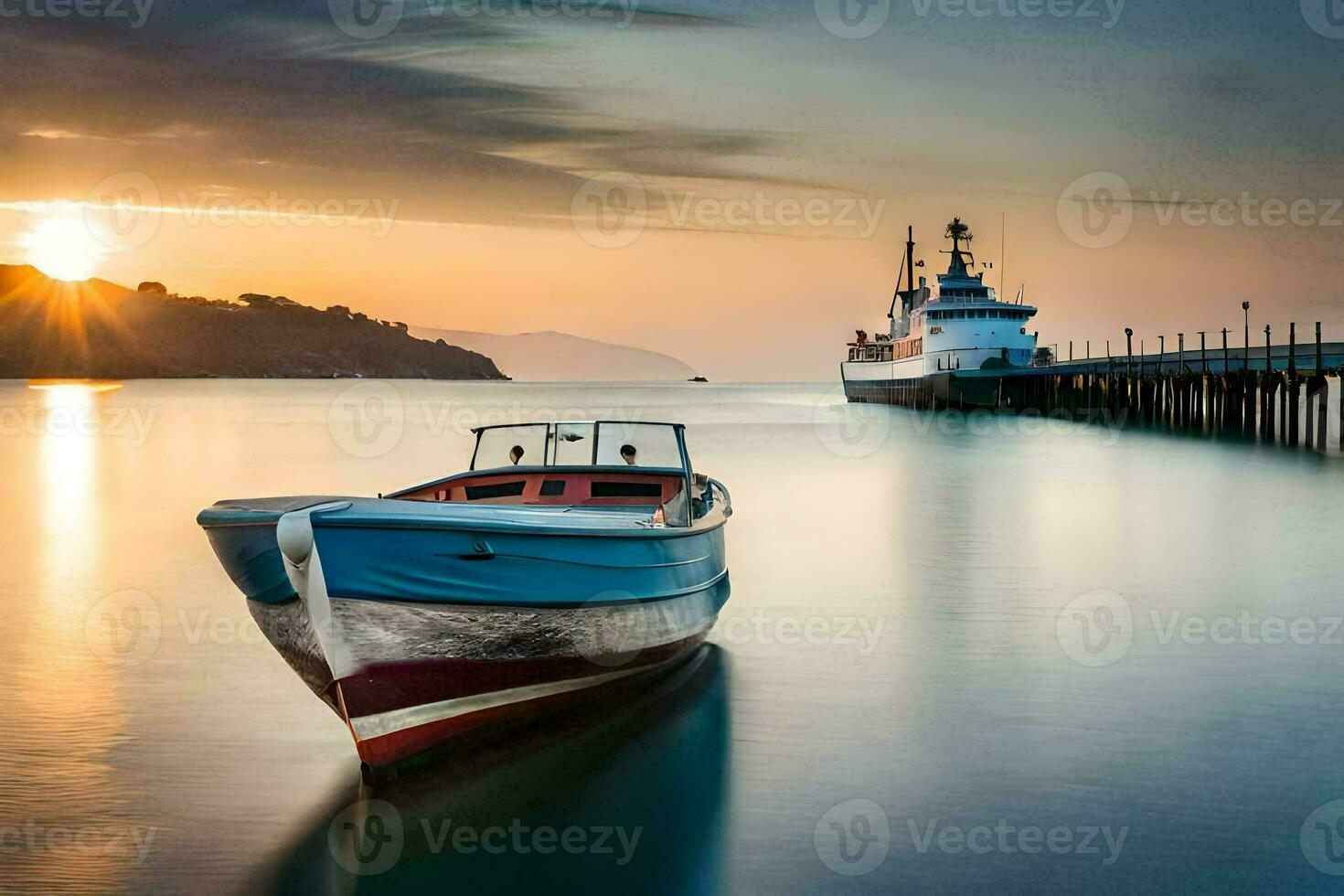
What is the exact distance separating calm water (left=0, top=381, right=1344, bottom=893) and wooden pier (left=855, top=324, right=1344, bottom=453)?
31634 millimetres

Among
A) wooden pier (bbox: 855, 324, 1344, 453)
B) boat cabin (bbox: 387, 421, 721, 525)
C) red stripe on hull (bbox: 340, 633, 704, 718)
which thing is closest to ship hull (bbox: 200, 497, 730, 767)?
red stripe on hull (bbox: 340, 633, 704, 718)

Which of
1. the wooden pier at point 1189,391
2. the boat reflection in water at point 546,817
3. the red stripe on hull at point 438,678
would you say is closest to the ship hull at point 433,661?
the red stripe on hull at point 438,678

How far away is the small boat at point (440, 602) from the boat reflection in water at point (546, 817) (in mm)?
374

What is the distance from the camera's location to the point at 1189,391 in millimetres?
57719

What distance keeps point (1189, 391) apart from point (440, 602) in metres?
56.1

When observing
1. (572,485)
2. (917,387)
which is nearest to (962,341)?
(917,387)

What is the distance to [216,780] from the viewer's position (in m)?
8.52

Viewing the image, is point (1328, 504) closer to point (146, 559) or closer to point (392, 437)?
point (146, 559)

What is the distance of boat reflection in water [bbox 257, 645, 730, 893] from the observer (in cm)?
712

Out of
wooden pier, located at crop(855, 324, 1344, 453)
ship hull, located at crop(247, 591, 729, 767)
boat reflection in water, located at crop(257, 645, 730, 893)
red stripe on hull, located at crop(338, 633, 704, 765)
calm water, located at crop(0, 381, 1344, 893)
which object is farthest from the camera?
wooden pier, located at crop(855, 324, 1344, 453)

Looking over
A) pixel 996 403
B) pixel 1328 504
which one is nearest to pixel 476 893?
pixel 1328 504

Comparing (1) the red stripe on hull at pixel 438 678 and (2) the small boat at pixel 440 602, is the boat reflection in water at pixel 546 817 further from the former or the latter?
(1) the red stripe on hull at pixel 438 678

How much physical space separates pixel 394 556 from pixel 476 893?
228 cm

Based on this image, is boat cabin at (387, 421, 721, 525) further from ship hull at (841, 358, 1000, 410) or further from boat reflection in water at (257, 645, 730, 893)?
ship hull at (841, 358, 1000, 410)
